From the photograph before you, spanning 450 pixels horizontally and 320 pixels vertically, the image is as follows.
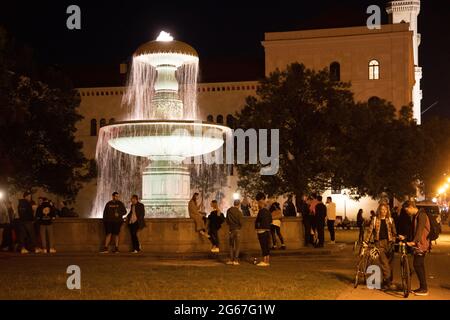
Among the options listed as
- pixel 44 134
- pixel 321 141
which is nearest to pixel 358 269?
pixel 321 141

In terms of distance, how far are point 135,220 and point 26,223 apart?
3025mm

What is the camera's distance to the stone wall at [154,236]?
2083 centimetres

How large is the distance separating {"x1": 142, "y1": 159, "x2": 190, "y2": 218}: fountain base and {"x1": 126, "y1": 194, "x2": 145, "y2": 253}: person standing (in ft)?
13.8

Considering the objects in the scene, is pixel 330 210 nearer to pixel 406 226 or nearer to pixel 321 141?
pixel 321 141

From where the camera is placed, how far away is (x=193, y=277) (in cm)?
1471

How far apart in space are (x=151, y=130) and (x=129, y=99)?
1565 inches

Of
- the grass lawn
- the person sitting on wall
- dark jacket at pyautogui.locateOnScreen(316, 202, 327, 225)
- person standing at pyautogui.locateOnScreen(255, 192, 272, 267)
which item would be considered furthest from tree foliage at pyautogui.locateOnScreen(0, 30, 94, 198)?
person standing at pyautogui.locateOnScreen(255, 192, 272, 267)

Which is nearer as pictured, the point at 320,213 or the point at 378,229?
the point at 378,229

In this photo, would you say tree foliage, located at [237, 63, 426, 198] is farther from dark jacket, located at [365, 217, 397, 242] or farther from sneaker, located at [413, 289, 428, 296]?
sneaker, located at [413, 289, 428, 296]

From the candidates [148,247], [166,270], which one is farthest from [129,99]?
[166,270]

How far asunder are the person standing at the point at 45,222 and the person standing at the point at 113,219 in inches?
56.4
